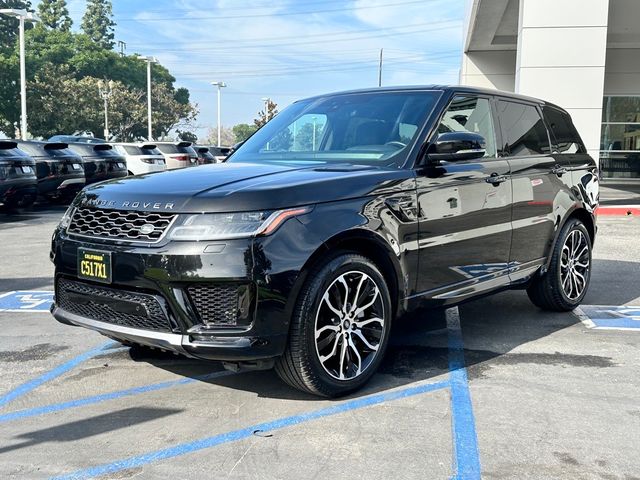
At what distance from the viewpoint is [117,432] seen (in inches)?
134

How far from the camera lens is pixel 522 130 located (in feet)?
17.8

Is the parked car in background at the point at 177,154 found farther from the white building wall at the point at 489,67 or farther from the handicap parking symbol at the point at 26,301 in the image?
the handicap parking symbol at the point at 26,301

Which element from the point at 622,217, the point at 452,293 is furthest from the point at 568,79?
the point at 452,293

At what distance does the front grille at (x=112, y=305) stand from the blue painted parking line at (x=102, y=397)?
494 millimetres

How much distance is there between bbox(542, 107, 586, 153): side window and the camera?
588 cm

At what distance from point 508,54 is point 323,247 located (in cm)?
2582

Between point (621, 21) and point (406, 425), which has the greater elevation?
point (621, 21)

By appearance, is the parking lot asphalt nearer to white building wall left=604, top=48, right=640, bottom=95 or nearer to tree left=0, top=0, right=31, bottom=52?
white building wall left=604, top=48, right=640, bottom=95

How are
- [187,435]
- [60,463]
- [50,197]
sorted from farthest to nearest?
[50,197] < [187,435] < [60,463]

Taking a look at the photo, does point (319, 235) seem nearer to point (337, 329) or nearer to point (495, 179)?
point (337, 329)

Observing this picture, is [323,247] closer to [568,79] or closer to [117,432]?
[117,432]

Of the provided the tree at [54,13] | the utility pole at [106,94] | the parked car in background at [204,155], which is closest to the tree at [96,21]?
the tree at [54,13]

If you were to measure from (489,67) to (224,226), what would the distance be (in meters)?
25.8

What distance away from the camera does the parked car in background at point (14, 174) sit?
42.1ft
